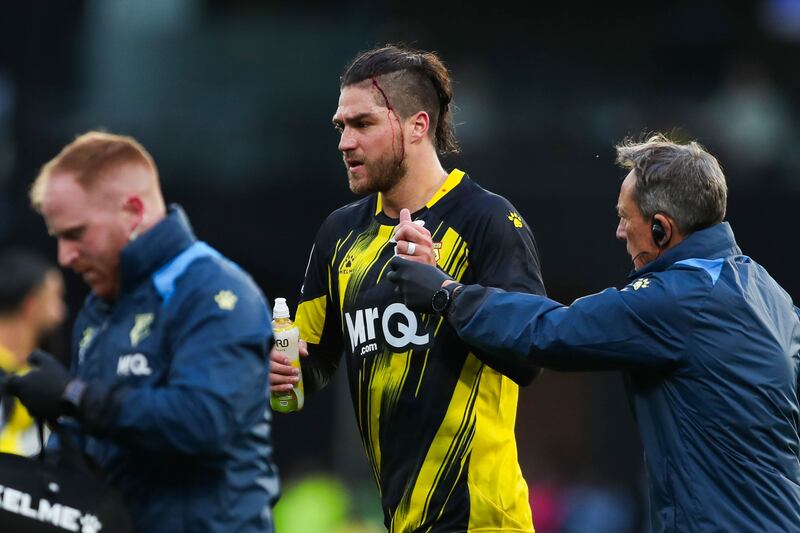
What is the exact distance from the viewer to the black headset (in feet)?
14.7

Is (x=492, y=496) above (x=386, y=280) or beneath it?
beneath

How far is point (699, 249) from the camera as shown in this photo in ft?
14.4

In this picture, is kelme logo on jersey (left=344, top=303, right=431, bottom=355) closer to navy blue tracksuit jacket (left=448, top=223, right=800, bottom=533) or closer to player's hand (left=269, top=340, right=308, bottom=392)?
player's hand (left=269, top=340, right=308, bottom=392)

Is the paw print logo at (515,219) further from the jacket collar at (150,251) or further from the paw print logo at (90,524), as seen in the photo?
the paw print logo at (90,524)

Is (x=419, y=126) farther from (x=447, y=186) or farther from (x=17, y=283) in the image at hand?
(x=17, y=283)

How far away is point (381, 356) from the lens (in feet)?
15.9

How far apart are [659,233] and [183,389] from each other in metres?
1.78

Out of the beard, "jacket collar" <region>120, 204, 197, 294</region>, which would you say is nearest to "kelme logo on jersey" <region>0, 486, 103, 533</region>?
"jacket collar" <region>120, 204, 197, 294</region>

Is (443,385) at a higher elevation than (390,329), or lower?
lower

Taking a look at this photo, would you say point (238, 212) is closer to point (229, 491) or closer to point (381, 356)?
point (381, 356)

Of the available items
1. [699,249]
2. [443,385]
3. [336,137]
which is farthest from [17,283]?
[336,137]

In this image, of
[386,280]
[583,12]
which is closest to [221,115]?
[583,12]

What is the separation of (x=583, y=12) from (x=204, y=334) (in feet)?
41.6

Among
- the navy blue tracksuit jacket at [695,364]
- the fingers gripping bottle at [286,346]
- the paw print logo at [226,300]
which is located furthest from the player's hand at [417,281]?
the paw print logo at [226,300]
